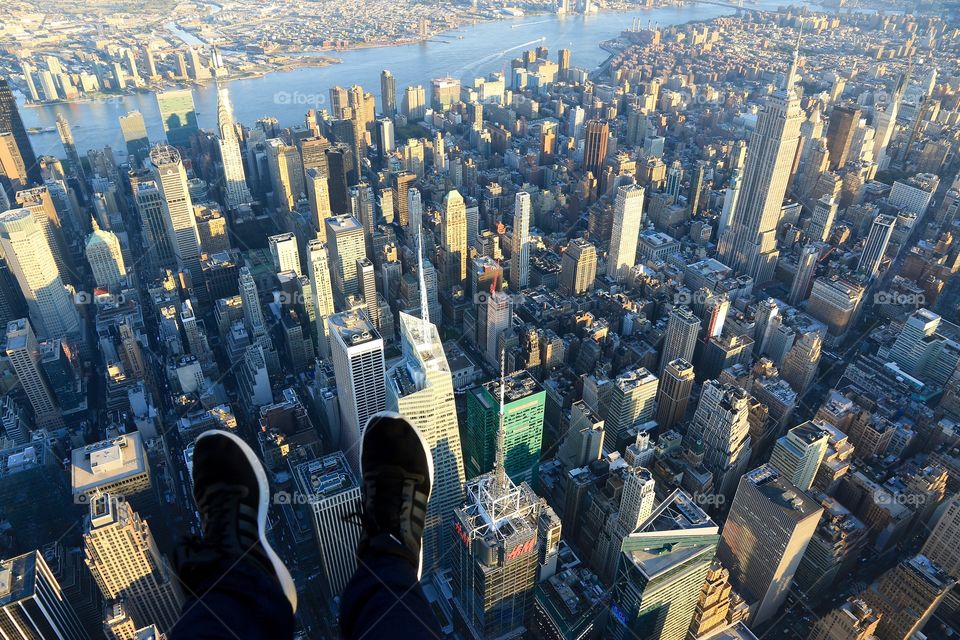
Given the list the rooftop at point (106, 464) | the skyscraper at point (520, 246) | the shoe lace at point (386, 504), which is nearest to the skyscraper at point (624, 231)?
the skyscraper at point (520, 246)

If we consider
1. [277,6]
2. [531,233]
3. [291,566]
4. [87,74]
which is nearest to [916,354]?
[531,233]

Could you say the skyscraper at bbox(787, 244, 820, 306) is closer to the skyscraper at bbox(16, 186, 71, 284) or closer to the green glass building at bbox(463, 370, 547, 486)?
the green glass building at bbox(463, 370, 547, 486)

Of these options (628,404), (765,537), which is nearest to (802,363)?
(628,404)

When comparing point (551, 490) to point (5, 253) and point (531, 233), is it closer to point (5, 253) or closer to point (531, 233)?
point (531, 233)

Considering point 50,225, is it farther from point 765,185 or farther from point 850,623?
point 850,623

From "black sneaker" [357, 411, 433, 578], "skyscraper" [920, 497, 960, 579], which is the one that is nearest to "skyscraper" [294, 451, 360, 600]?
"black sneaker" [357, 411, 433, 578]
